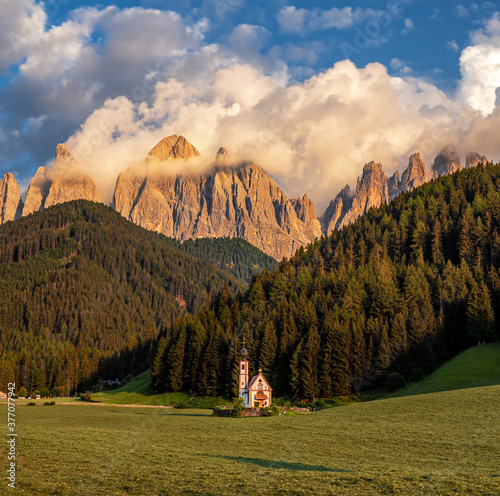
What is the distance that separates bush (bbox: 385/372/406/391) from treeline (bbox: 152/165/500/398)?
9.48ft

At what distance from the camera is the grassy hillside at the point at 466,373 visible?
257ft

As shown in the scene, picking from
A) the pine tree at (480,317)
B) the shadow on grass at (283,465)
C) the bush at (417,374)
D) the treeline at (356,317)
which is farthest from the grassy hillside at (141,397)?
the shadow on grass at (283,465)

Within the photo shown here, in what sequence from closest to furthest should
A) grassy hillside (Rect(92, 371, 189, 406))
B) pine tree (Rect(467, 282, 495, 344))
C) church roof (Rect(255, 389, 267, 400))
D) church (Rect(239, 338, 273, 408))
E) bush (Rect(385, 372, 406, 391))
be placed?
bush (Rect(385, 372, 406, 391)) < church (Rect(239, 338, 273, 408)) < church roof (Rect(255, 389, 267, 400)) < pine tree (Rect(467, 282, 495, 344)) < grassy hillside (Rect(92, 371, 189, 406))

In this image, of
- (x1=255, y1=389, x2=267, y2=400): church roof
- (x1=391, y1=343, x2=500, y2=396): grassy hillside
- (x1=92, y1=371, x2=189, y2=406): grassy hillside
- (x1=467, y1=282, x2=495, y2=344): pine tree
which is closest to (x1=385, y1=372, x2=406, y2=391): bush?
(x1=391, y1=343, x2=500, y2=396): grassy hillside

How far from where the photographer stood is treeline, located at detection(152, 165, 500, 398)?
94.8 meters

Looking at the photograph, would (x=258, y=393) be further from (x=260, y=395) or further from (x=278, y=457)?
(x=278, y=457)

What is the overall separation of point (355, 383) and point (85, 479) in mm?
72203

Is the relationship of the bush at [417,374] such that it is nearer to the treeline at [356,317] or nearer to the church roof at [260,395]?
the treeline at [356,317]

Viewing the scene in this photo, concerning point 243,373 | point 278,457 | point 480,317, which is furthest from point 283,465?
point 480,317

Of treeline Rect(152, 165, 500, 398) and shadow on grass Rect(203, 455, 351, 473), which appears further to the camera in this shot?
treeline Rect(152, 165, 500, 398)

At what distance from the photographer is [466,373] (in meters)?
83.6

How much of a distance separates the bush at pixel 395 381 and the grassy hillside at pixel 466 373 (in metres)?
1.70

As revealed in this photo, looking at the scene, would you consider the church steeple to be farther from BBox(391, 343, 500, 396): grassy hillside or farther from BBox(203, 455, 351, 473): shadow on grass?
BBox(203, 455, 351, 473): shadow on grass

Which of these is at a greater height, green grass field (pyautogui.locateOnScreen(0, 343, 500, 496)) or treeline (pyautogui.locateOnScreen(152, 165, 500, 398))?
treeline (pyautogui.locateOnScreen(152, 165, 500, 398))
